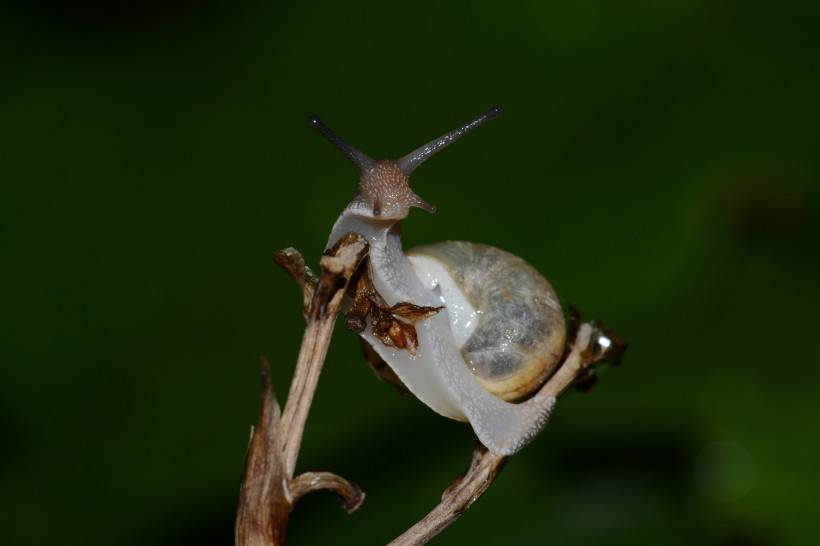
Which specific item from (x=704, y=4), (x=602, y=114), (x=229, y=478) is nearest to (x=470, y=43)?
(x=602, y=114)

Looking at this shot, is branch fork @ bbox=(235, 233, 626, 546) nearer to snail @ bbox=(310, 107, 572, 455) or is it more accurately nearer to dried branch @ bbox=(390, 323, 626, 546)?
dried branch @ bbox=(390, 323, 626, 546)

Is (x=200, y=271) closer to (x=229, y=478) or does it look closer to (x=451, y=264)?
(x=229, y=478)

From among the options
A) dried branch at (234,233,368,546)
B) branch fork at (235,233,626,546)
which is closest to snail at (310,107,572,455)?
branch fork at (235,233,626,546)

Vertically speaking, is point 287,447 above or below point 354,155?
below

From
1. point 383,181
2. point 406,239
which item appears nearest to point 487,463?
point 383,181

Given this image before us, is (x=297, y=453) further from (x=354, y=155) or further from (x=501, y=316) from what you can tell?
(x=354, y=155)

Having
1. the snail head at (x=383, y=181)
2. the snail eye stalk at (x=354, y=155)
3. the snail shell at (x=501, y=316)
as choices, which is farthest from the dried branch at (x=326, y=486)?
the snail eye stalk at (x=354, y=155)

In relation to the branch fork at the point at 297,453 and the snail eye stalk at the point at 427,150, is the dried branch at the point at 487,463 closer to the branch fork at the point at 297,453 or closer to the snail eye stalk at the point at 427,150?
the branch fork at the point at 297,453

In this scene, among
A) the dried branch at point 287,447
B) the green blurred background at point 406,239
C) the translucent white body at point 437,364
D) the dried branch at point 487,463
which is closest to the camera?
the dried branch at point 287,447
